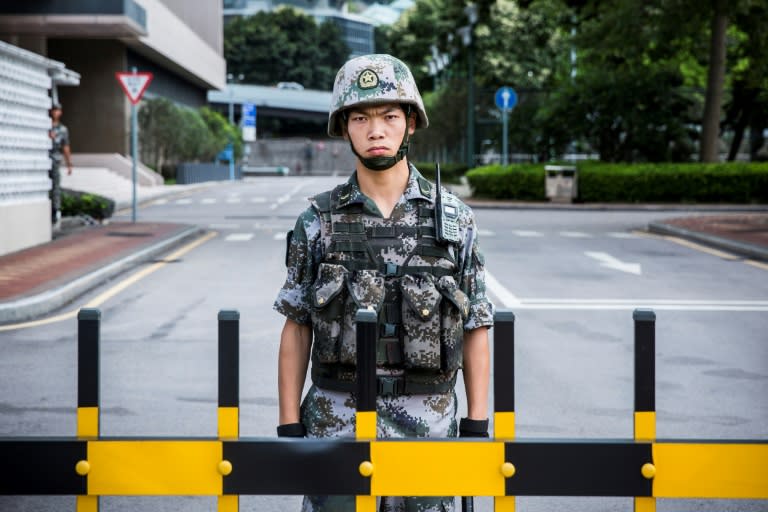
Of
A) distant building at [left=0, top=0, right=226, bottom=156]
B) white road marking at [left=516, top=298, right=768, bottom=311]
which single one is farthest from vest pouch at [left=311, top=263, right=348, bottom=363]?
distant building at [left=0, top=0, right=226, bottom=156]

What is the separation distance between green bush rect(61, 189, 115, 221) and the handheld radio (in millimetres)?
23166

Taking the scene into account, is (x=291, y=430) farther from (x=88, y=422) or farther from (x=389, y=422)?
(x=88, y=422)

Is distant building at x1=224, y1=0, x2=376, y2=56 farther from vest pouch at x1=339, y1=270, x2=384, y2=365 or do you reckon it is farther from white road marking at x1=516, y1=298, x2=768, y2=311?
vest pouch at x1=339, y1=270, x2=384, y2=365

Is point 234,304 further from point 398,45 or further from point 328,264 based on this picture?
point 398,45

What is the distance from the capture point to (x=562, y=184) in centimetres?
3703

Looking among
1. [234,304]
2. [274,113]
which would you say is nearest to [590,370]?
[234,304]

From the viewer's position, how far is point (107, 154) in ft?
190

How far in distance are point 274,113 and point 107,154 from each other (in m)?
65.4

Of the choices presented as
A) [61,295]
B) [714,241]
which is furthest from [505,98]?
[61,295]

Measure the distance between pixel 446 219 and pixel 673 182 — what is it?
111 feet

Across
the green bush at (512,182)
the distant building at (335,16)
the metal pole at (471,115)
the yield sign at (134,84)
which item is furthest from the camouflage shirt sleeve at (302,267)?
the distant building at (335,16)

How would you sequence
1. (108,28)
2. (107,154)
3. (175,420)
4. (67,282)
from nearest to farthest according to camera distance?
(175,420) < (67,282) < (108,28) < (107,154)

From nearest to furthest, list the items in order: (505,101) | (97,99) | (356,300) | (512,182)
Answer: (356,300), (512,182), (505,101), (97,99)

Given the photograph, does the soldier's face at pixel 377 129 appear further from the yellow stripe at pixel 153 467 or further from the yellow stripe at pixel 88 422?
the yellow stripe at pixel 88 422
